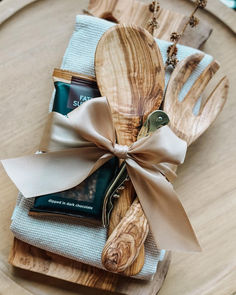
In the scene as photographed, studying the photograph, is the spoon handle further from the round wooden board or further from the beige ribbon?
the round wooden board

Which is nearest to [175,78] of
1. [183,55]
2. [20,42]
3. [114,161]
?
[183,55]

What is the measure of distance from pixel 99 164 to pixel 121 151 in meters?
0.04

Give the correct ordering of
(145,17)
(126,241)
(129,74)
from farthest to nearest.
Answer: (145,17), (129,74), (126,241)

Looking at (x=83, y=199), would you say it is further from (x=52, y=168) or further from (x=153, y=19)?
(x=153, y=19)

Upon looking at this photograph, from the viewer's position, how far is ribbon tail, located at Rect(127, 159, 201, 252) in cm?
70

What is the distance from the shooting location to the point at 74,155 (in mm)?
709

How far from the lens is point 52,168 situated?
0.71 m

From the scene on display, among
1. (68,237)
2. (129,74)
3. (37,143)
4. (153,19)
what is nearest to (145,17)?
(153,19)

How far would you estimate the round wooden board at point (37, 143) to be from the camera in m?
0.78

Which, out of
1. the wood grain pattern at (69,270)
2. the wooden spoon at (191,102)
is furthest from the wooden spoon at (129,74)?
the wood grain pattern at (69,270)

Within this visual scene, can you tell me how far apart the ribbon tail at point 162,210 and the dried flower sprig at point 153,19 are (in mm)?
286

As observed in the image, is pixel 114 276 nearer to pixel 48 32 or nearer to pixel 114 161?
pixel 114 161

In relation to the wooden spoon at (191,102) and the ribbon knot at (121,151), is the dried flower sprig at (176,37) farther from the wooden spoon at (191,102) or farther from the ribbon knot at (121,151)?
the ribbon knot at (121,151)

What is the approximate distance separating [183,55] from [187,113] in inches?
4.7
